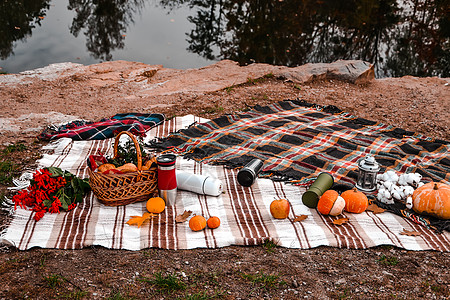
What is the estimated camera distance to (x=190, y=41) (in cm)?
1112

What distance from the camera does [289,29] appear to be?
11.1 meters

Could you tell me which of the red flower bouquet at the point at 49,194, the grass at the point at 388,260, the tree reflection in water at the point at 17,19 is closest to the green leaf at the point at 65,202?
the red flower bouquet at the point at 49,194

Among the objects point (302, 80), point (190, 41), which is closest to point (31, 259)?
point (302, 80)

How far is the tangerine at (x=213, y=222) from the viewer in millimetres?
2938

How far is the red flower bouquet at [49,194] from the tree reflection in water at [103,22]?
7.15m

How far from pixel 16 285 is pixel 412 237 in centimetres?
256

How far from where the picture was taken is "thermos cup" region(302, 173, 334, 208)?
3.19 metres

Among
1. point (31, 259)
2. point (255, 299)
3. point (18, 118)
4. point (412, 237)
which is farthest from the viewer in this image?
point (18, 118)

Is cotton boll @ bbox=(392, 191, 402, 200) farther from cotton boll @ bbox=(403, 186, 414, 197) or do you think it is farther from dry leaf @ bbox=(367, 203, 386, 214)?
dry leaf @ bbox=(367, 203, 386, 214)

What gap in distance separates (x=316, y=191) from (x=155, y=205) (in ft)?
4.00

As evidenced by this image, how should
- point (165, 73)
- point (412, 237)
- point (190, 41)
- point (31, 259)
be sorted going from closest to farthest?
point (31, 259)
point (412, 237)
point (165, 73)
point (190, 41)

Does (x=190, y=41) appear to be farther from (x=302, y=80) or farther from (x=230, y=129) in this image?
(x=230, y=129)

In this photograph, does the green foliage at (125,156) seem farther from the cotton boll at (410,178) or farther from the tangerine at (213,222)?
the cotton boll at (410,178)

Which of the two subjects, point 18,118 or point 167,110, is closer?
point 18,118
